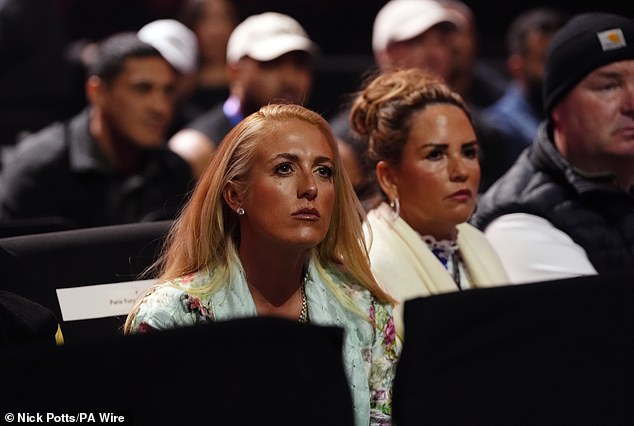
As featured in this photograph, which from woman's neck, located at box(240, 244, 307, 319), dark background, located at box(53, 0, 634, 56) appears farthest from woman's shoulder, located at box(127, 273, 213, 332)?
dark background, located at box(53, 0, 634, 56)

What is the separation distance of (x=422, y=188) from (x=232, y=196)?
683 mm

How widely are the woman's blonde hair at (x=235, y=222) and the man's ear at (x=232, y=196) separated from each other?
0.4 inches

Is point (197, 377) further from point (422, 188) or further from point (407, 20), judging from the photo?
point (407, 20)

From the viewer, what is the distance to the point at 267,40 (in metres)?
5.34

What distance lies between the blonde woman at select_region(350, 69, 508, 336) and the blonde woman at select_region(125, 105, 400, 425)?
364 millimetres

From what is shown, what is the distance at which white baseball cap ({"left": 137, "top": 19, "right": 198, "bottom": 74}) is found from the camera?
5.71m

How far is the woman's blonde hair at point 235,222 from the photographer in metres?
2.63

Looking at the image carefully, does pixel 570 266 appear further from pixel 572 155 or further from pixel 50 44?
pixel 50 44

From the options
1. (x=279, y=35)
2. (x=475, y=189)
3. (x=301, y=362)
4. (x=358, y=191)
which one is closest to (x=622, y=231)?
(x=475, y=189)

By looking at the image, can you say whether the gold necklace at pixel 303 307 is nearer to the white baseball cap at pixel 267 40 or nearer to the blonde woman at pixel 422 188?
the blonde woman at pixel 422 188

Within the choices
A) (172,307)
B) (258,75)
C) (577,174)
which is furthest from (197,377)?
(258,75)

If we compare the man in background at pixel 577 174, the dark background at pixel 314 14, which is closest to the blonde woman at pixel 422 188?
the man in background at pixel 577 174

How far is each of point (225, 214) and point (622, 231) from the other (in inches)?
50.8

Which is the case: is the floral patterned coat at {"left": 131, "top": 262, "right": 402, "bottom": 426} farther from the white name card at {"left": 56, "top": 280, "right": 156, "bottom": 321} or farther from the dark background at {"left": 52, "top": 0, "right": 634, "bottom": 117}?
the dark background at {"left": 52, "top": 0, "right": 634, "bottom": 117}
